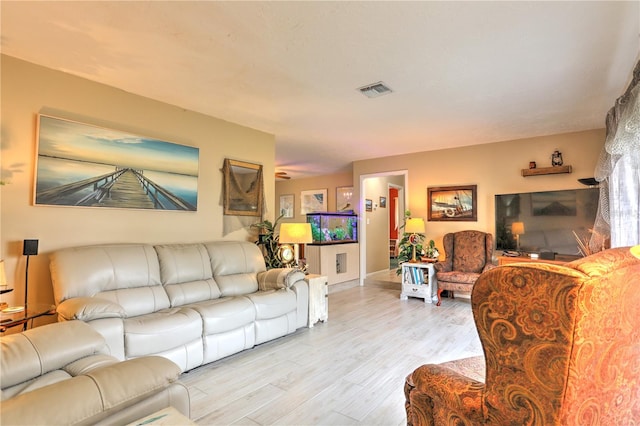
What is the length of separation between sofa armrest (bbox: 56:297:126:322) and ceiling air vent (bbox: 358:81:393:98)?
275 centimetres

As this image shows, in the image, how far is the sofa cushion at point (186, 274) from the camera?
295 cm

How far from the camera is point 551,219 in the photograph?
442 cm

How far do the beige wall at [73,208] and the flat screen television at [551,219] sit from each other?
13.6ft

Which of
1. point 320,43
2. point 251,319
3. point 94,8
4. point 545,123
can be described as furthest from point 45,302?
point 545,123

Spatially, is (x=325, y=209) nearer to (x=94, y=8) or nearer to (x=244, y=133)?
(x=244, y=133)

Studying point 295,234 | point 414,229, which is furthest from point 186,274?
point 414,229

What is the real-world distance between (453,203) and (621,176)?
8.22ft

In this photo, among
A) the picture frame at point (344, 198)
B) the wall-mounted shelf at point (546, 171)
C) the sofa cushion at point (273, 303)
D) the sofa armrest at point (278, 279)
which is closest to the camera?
the sofa cushion at point (273, 303)

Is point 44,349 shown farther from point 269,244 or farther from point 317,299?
point 269,244

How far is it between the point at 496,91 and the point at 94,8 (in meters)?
3.29

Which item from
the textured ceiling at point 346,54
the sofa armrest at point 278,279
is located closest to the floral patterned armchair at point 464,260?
the textured ceiling at point 346,54

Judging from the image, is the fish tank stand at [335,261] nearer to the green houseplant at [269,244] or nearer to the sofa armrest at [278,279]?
the green houseplant at [269,244]

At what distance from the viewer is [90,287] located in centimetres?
247

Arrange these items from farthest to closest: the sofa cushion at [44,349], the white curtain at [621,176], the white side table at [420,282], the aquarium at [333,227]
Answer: the aquarium at [333,227]
the white side table at [420,282]
the white curtain at [621,176]
the sofa cushion at [44,349]
